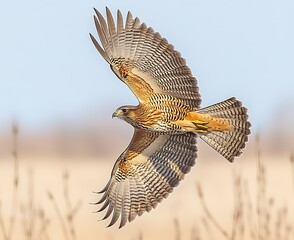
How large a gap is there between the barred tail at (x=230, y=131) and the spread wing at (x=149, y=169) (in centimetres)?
23

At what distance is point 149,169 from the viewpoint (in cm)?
1191

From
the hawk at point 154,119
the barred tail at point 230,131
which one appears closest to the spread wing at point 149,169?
the hawk at point 154,119

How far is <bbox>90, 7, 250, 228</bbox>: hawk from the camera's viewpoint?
1106cm

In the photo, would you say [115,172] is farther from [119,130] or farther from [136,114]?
[119,130]

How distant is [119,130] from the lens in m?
37.7

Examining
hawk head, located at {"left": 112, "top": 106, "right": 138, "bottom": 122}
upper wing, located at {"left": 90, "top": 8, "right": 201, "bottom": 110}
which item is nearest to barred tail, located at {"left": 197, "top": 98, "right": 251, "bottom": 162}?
upper wing, located at {"left": 90, "top": 8, "right": 201, "bottom": 110}

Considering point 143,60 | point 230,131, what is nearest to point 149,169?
point 230,131

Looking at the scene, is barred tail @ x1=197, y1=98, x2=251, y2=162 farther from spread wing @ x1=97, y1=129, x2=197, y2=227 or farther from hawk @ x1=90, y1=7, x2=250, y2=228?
spread wing @ x1=97, y1=129, x2=197, y2=227

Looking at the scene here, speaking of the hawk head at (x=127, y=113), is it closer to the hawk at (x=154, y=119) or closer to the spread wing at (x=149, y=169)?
the hawk at (x=154, y=119)

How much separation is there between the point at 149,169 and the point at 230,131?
2.89 ft

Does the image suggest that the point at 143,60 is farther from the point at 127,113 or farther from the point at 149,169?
the point at 149,169

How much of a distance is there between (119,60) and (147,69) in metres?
0.28

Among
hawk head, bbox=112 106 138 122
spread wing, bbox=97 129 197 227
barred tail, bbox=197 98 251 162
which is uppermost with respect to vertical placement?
barred tail, bbox=197 98 251 162

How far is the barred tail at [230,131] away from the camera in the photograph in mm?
11562
